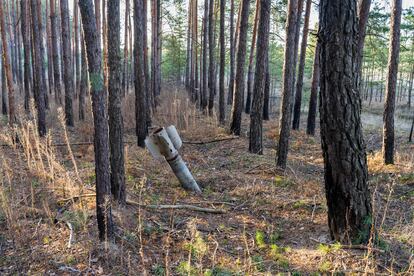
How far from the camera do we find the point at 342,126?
3527 millimetres

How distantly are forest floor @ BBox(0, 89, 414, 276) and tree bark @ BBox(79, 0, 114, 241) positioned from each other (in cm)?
52

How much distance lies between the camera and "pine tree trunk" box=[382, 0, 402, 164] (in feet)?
26.0

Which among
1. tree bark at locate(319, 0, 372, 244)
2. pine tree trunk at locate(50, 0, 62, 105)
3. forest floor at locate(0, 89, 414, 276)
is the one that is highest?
pine tree trunk at locate(50, 0, 62, 105)

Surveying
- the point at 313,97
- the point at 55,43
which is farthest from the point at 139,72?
the point at 313,97

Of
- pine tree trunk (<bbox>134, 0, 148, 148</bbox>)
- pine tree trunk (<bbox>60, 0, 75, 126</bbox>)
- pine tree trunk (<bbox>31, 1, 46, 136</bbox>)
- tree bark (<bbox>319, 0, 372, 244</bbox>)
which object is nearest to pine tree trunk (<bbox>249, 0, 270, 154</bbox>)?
pine tree trunk (<bbox>134, 0, 148, 148</bbox>)

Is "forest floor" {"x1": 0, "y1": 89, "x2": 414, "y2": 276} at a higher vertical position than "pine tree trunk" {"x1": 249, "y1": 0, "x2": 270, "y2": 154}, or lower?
lower

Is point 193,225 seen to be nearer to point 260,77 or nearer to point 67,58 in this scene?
point 260,77

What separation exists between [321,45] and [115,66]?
8.27 ft

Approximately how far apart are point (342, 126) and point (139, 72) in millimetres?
6126

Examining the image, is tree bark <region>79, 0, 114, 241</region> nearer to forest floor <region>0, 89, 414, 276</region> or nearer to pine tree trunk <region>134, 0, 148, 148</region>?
forest floor <region>0, 89, 414, 276</region>

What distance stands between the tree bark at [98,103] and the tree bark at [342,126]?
221 cm

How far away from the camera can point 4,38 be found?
30.1 ft

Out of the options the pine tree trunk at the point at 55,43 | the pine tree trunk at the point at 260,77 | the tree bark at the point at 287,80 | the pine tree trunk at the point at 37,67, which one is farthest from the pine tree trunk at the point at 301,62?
the pine tree trunk at the point at 55,43

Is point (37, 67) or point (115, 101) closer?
point (115, 101)
